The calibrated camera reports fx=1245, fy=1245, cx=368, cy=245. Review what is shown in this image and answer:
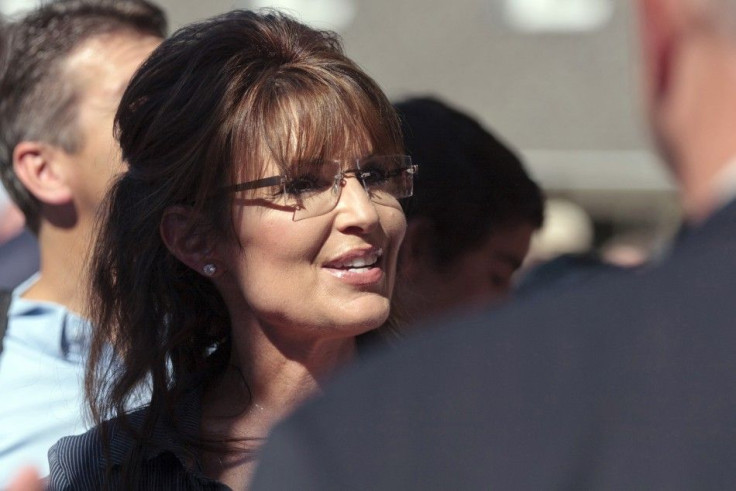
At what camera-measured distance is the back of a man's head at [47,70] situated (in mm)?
3002

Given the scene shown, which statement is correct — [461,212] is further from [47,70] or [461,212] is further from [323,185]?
[47,70]

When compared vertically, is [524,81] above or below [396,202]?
below

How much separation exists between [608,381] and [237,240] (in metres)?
1.31

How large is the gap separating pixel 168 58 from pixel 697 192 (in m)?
1.49

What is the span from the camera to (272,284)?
213 centimetres

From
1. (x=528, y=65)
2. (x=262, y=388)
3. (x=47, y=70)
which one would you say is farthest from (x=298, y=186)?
(x=528, y=65)

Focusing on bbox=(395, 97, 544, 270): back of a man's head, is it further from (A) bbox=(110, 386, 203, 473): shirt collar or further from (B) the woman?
(A) bbox=(110, 386, 203, 473): shirt collar

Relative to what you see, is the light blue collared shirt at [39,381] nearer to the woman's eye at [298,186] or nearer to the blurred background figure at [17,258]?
the blurred background figure at [17,258]

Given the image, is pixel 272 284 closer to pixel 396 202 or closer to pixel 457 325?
pixel 396 202

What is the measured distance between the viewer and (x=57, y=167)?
118 inches

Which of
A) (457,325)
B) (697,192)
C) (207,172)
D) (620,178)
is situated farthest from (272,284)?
(620,178)

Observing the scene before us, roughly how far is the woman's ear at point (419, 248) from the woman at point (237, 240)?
2.05 feet

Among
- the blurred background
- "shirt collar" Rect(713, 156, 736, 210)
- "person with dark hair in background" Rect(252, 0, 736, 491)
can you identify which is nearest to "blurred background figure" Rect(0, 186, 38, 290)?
"person with dark hair in background" Rect(252, 0, 736, 491)

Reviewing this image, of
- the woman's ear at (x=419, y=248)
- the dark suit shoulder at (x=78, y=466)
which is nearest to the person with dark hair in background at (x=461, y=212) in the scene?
the woman's ear at (x=419, y=248)
